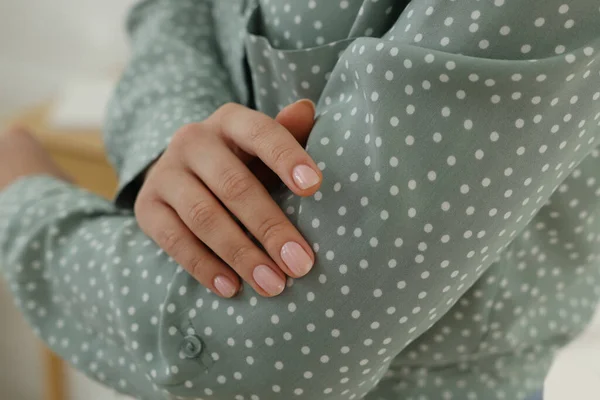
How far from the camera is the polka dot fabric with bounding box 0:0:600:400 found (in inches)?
13.9

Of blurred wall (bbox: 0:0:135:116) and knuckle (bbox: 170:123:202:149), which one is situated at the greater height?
knuckle (bbox: 170:123:202:149)

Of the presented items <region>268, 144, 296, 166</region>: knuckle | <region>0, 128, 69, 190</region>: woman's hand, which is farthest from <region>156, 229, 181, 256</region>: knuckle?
<region>0, 128, 69, 190</region>: woman's hand

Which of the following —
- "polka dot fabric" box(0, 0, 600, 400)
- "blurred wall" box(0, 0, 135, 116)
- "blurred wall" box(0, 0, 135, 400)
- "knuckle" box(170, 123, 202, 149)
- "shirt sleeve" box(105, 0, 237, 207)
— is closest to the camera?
"polka dot fabric" box(0, 0, 600, 400)

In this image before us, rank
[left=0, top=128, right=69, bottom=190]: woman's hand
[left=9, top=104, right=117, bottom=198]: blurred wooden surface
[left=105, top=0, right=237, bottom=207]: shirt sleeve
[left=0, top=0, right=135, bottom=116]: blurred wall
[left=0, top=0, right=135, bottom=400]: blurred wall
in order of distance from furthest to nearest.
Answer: [left=0, top=0, right=135, bottom=116]: blurred wall → [left=0, top=0, right=135, bottom=400]: blurred wall → [left=9, top=104, right=117, bottom=198]: blurred wooden surface → [left=0, top=128, right=69, bottom=190]: woman's hand → [left=105, top=0, right=237, bottom=207]: shirt sleeve

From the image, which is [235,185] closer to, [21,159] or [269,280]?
[269,280]

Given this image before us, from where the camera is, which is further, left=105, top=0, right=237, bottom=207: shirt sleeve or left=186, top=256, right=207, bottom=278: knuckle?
left=105, top=0, right=237, bottom=207: shirt sleeve

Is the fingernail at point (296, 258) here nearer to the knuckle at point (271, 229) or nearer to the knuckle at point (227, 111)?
the knuckle at point (271, 229)

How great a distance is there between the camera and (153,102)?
67cm

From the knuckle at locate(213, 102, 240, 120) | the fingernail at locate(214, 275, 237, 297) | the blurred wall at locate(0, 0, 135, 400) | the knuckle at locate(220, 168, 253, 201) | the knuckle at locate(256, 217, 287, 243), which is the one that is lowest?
the blurred wall at locate(0, 0, 135, 400)

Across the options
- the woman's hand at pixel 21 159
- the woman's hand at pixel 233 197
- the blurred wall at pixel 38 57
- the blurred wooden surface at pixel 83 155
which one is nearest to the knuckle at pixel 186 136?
the woman's hand at pixel 233 197

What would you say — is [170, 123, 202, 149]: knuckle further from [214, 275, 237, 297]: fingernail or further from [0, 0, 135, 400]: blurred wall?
[0, 0, 135, 400]: blurred wall

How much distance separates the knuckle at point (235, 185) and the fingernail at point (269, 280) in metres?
0.05

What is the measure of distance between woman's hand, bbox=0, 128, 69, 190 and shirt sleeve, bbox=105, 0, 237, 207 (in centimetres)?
9

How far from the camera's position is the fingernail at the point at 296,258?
38 cm
